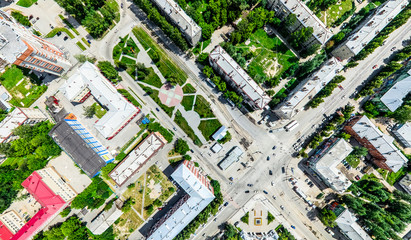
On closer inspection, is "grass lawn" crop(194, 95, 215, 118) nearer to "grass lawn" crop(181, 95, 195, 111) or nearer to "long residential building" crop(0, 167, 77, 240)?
"grass lawn" crop(181, 95, 195, 111)

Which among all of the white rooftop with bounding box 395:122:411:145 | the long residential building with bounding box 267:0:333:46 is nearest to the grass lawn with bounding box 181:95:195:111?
the long residential building with bounding box 267:0:333:46

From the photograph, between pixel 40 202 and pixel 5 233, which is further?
pixel 5 233

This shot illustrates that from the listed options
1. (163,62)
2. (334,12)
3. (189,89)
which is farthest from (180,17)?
(334,12)

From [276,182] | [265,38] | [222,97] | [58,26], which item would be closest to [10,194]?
[58,26]

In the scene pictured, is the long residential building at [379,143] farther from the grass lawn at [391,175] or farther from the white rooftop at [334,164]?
the white rooftop at [334,164]

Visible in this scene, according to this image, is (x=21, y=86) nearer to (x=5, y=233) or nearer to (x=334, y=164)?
(x=5, y=233)


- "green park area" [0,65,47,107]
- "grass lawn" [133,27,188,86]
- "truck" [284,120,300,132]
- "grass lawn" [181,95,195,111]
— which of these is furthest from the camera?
"grass lawn" [133,27,188,86]
